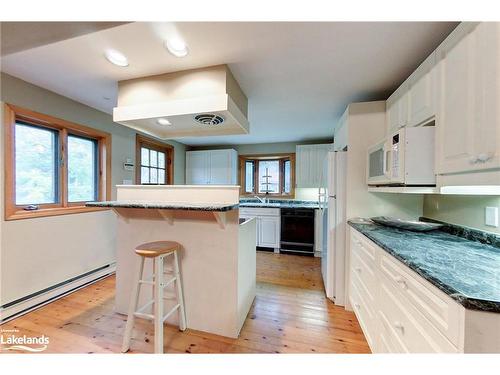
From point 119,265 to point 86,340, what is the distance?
57 centimetres

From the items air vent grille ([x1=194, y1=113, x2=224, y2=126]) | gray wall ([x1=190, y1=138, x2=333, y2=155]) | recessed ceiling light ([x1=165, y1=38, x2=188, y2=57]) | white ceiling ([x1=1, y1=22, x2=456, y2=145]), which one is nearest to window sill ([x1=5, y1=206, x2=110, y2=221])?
white ceiling ([x1=1, y1=22, x2=456, y2=145])

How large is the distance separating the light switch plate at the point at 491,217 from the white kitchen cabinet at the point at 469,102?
43 cm

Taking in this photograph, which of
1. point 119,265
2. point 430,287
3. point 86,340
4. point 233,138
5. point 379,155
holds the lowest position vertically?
point 86,340

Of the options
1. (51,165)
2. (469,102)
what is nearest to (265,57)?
(469,102)

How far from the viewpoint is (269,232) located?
3.78m

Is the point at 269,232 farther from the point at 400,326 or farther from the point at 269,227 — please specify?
the point at 400,326

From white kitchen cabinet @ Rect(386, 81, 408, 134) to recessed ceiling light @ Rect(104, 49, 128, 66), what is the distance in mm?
2134

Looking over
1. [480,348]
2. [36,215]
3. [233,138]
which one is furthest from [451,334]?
[233,138]

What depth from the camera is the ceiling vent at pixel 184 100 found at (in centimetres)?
160

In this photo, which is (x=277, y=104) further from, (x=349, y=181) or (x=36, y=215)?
(x=36, y=215)

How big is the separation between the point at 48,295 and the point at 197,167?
10.2 feet

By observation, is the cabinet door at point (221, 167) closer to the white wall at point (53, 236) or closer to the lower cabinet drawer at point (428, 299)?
the white wall at point (53, 236)

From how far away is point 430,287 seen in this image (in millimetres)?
816

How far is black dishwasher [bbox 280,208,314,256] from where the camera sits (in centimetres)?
356
